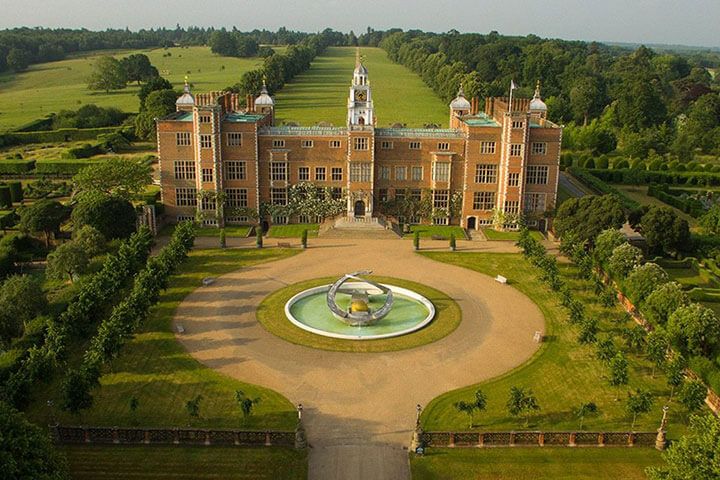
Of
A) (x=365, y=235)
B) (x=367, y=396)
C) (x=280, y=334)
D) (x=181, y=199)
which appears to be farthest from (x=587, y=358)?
(x=181, y=199)

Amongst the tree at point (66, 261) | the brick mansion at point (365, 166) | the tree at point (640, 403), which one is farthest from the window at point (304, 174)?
the tree at point (640, 403)

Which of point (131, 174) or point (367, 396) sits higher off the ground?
point (131, 174)

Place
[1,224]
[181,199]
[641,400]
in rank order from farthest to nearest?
[181,199] < [1,224] < [641,400]

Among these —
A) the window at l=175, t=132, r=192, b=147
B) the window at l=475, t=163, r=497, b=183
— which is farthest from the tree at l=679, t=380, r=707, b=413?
the window at l=175, t=132, r=192, b=147

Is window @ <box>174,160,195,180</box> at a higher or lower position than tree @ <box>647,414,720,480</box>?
higher

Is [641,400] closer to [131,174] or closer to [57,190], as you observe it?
[131,174]

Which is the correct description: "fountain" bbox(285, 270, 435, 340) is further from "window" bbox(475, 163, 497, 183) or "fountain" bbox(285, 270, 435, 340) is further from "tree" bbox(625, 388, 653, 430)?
"window" bbox(475, 163, 497, 183)

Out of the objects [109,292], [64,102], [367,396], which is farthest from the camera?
[64,102]
